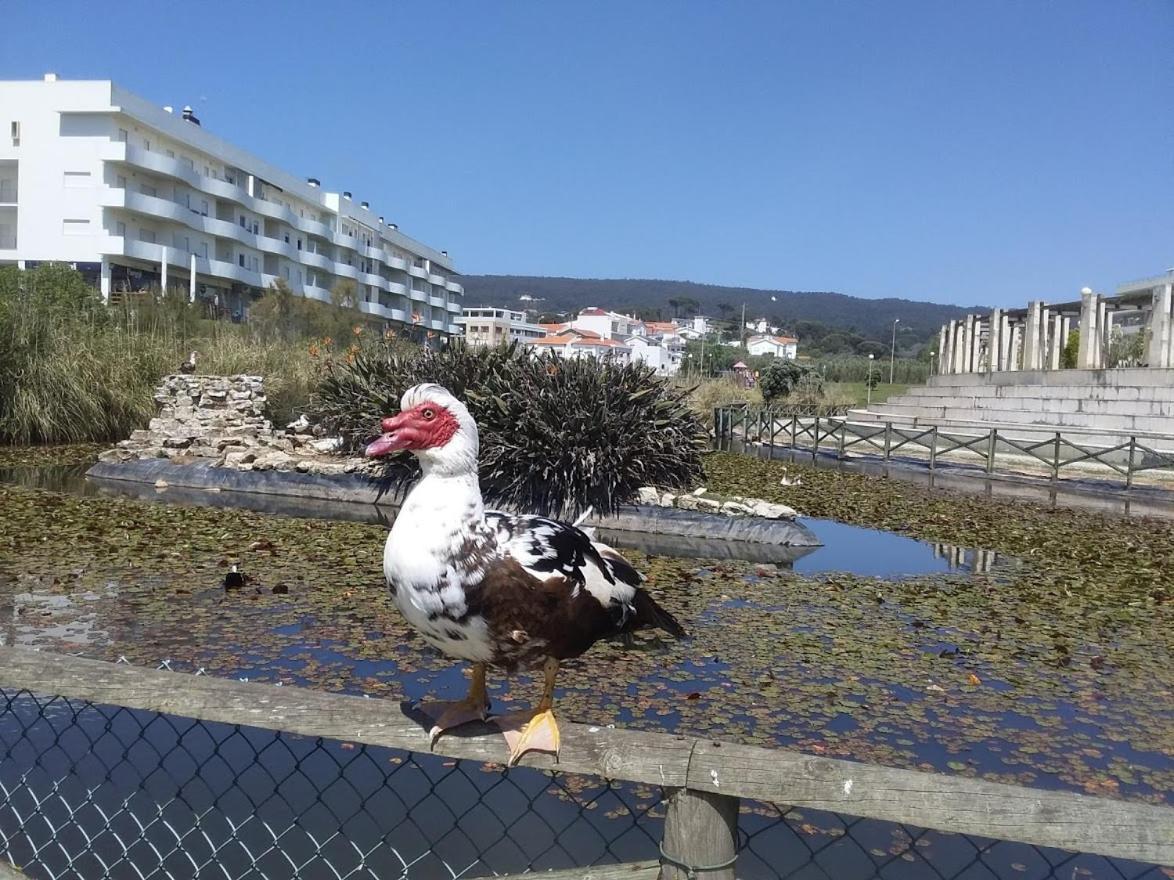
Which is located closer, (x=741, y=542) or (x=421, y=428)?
(x=421, y=428)

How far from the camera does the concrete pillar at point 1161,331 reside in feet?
78.5

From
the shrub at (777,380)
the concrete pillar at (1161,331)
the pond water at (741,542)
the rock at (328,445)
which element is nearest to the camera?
the pond water at (741,542)

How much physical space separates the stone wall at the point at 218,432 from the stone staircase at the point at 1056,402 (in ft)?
54.1

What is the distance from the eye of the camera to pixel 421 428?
2396 mm

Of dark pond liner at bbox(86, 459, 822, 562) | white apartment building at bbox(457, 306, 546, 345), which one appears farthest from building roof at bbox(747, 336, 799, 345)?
dark pond liner at bbox(86, 459, 822, 562)

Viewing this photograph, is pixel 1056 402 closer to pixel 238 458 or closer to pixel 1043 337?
pixel 1043 337

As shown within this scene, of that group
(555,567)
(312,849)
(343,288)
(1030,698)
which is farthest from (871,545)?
(343,288)

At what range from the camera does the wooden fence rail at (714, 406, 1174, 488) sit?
18.8 metres

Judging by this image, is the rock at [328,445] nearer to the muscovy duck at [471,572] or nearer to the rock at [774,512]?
the rock at [774,512]

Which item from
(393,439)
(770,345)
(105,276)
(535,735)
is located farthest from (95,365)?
(770,345)

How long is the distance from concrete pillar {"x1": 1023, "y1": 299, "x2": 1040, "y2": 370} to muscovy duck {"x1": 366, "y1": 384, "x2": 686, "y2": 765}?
97.7ft

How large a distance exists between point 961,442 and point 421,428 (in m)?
21.0

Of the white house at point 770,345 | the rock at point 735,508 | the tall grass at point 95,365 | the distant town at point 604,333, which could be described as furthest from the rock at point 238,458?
the white house at point 770,345

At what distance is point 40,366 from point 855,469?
16.8 m
